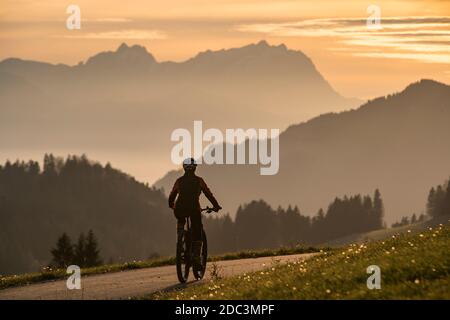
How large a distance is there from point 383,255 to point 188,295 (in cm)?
417

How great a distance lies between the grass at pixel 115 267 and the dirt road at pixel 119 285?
32.2 inches

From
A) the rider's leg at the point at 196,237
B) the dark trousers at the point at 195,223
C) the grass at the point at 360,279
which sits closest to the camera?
the grass at the point at 360,279

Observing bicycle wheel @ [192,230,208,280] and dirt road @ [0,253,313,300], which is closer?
dirt road @ [0,253,313,300]

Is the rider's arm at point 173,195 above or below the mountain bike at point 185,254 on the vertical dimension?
above

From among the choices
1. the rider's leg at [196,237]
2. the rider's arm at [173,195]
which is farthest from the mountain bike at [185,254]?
the rider's arm at [173,195]

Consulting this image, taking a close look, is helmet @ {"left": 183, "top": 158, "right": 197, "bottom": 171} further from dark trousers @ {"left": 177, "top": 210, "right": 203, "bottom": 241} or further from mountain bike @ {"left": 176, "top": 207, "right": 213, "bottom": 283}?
mountain bike @ {"left": 176, "top": 207, "right": 213, "bottom": 283}

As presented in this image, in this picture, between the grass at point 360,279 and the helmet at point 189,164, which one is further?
the helmet at point 189,164

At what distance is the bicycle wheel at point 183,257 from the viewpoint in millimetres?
23484

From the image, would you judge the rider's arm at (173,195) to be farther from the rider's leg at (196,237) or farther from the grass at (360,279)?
the grass at (360,279)

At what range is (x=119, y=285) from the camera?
24.7 metres

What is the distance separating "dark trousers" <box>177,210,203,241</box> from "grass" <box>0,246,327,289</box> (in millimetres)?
Answer: 5708

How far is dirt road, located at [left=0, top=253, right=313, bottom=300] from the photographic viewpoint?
22.8 meters

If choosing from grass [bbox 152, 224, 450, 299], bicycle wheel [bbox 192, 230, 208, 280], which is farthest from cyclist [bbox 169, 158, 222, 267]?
grass [bbox 152, 224, 450, 299]
